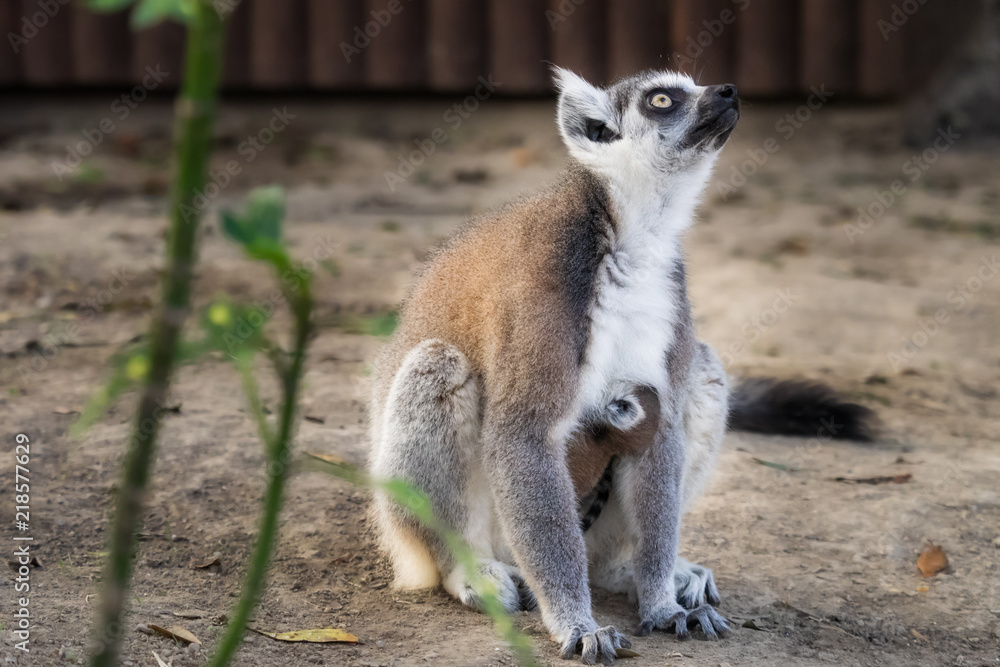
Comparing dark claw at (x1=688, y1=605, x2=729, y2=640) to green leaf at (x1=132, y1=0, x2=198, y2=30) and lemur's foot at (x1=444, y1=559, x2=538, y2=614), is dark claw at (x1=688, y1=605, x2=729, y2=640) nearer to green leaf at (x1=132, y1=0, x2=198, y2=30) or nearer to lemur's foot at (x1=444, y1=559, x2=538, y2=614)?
lemur's foot at (x1=444, y1=559, x2=538, y2=614)

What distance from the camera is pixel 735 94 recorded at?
371 centimetres

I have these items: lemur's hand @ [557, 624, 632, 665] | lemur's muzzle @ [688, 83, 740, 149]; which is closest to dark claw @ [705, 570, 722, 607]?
lemur's hand @ [557, 624, 632, 665]

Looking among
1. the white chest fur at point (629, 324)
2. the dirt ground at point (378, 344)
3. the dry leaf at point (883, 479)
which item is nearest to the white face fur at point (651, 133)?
the white chest fur at point (629, 324)

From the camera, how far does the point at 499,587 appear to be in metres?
3.57

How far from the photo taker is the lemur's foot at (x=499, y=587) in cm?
356

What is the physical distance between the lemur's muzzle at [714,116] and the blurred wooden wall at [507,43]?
6.54 metres

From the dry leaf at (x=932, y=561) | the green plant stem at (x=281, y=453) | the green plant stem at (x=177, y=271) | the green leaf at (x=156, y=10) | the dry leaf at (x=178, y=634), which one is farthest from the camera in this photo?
the dry leaf at (x=932, y=561)

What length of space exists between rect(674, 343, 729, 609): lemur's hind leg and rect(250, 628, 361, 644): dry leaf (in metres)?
1.27

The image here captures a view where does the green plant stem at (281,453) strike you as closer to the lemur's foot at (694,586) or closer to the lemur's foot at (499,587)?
the lemur's foot at (499,587)

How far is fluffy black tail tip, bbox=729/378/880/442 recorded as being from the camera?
4.95 m

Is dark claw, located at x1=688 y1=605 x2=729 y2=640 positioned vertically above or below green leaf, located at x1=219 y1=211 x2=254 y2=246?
below

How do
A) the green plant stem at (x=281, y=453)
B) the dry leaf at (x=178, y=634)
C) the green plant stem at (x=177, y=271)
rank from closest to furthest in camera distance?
the green plant stem at (x=177, y=271)
the green plant stem at (x=281, y=453)
the dry leaf at (x=178, y=634)

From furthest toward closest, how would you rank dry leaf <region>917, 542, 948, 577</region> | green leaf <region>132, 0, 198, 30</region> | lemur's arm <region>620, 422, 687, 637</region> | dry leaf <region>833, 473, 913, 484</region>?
dry leaf <region>833, 473, 913, 484</region> → dry leaf <region>917, 542, 948, 577</region> → lemur's arm <region>620, 422, 687, 637</region> → green leaf <region>132, 0, 198, 30</region>

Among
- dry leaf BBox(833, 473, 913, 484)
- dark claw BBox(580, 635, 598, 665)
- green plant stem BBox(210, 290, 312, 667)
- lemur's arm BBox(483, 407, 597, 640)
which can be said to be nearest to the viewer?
green plant stem BBox(210, 290, 312, 667)
